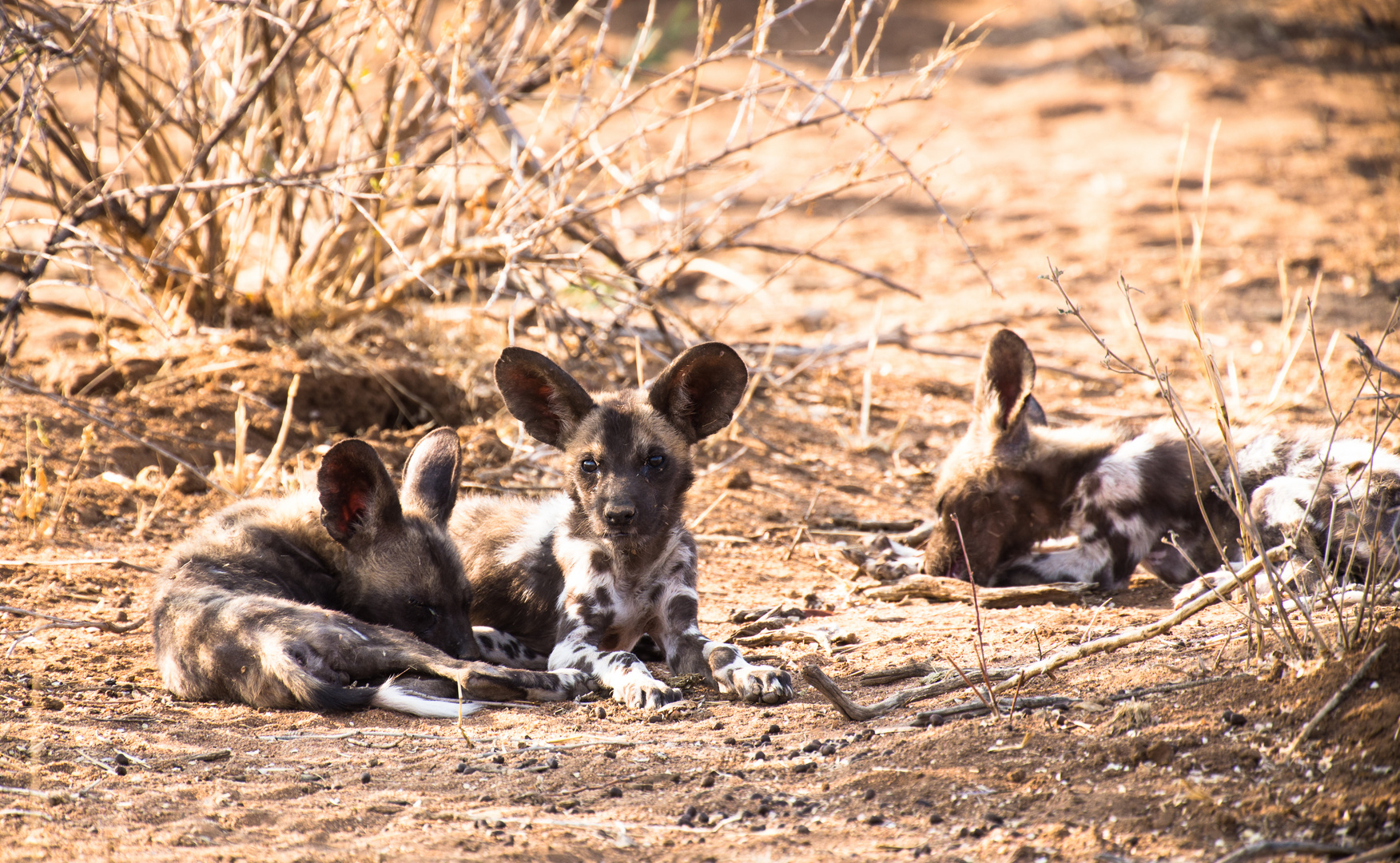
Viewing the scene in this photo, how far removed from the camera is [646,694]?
3.76 meters

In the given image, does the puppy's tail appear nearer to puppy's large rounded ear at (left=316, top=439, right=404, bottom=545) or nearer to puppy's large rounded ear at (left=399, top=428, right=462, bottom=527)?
puppy's large rounded ear at (left=316, top=439, right=404, bottom=545)

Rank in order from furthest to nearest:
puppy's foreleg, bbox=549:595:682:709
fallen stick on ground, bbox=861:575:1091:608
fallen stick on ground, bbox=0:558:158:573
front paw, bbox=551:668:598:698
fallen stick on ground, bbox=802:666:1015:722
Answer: fallen stick on ground, bbox=861:575:1091:608, fallen stick on ground, bbox=0:558:158:573, front paw, bbox=551:668:598:698, puppy's foreleg, bbox=549:595:682:709, fallen stick on ground, bbox=802:666:1015:722

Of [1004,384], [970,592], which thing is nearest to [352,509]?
[970,592]

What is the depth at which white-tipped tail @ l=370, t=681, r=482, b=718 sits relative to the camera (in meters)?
3.68

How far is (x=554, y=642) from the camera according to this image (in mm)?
4594

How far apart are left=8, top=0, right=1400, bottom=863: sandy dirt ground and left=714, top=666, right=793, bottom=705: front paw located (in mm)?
83

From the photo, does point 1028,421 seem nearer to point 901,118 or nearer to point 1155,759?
point 1155,759

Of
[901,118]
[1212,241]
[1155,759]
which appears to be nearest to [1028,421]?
[1155,759]

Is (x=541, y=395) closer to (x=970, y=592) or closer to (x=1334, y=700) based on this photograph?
(x=970, y=592)

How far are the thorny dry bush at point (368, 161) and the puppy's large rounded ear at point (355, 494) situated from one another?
4.14ft

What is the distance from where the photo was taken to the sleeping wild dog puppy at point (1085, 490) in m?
5.10

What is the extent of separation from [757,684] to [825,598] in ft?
4.56

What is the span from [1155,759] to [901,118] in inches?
477

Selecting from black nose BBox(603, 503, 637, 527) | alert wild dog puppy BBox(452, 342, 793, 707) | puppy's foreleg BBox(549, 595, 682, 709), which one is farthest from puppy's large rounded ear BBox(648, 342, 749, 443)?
puppy's foreleg BBox(549, 595, 682, 709)
